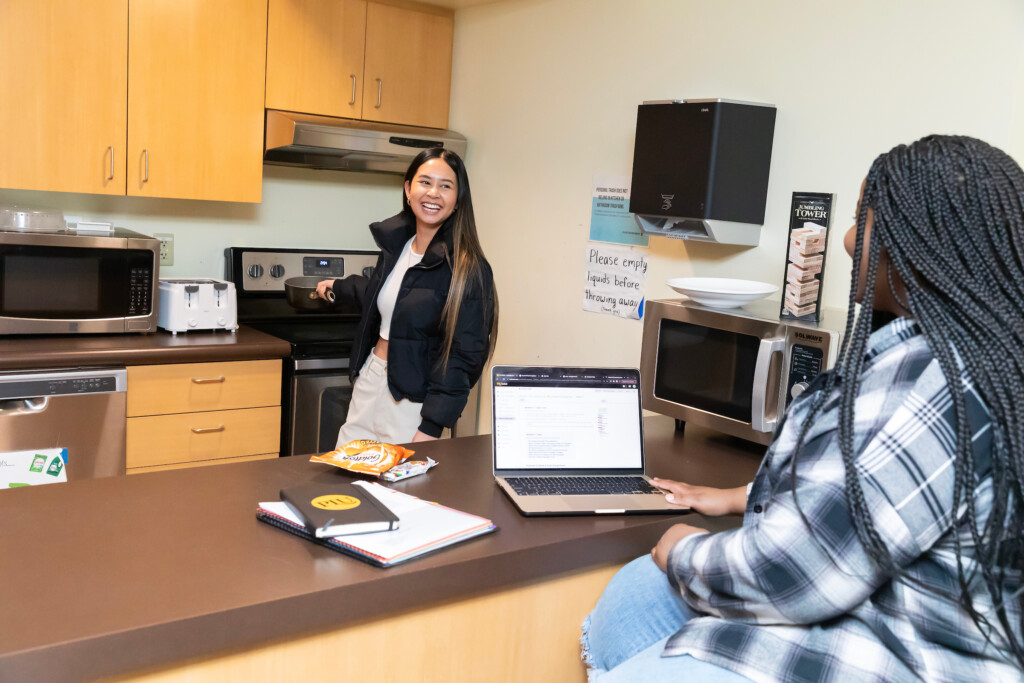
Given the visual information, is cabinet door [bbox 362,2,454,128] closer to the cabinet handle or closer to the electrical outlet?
the electrical outlet

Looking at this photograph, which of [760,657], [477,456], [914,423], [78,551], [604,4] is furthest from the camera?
[604,4]

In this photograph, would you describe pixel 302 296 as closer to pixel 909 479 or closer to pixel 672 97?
pixel 672 97

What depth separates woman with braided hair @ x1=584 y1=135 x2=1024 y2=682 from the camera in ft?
3.11

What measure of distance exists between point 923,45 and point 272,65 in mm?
2143

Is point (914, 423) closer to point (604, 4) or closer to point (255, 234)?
point (604, 4)

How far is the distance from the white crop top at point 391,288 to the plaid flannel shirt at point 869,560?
5.30 ft

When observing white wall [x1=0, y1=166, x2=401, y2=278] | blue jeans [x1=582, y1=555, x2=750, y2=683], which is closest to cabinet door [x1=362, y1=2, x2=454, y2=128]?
white wall [x1=0, y1=166, x2=401, y2=278]

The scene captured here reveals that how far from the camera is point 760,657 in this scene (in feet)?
3.53

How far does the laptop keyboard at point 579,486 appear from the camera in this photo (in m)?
1.62

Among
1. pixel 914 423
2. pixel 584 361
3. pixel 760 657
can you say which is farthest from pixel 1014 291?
pixel 584 361

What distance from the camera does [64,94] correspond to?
2766 mm

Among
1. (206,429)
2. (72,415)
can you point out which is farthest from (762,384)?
(72,415)

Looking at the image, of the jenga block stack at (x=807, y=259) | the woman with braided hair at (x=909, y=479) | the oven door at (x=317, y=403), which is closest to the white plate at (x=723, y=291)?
the jenga block stack at (x=807, y=259)

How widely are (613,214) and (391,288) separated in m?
0.75
